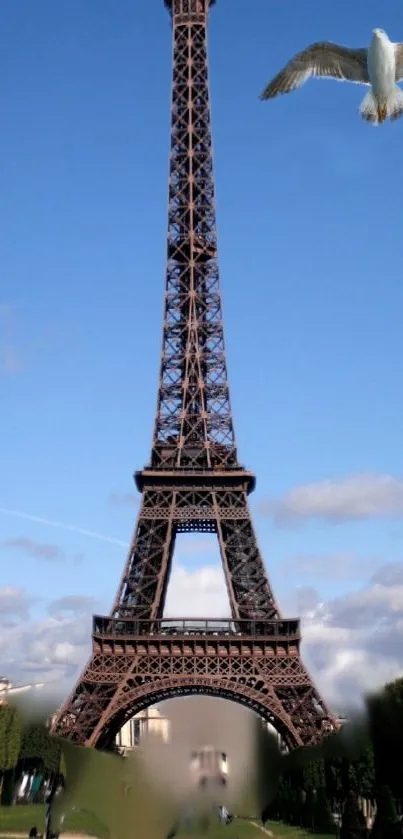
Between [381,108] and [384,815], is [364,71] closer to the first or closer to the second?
[381,108]

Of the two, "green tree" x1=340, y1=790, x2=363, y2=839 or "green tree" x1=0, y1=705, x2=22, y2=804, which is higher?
"green tree" x1=0, y1=705, x2=22, y2=804

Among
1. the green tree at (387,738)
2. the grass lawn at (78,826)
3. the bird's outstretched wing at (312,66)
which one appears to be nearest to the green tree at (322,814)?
the grass lawn at (78,826)

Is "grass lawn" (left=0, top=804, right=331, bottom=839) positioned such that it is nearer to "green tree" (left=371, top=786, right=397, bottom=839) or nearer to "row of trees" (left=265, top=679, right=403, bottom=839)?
"row of trees" (left=265, top=679, right=403, bottom=839)

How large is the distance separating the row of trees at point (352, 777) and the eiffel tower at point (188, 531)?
2.59 m

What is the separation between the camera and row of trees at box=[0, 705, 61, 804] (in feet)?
189

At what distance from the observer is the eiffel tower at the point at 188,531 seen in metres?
58.9

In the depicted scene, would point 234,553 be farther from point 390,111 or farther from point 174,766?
point 390,111

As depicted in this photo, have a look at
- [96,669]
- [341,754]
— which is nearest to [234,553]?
[96,669]

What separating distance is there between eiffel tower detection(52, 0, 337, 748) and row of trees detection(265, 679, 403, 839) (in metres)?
2.59

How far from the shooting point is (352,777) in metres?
55.7

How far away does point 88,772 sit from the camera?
24.7 m

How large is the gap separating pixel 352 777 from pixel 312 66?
160 ft

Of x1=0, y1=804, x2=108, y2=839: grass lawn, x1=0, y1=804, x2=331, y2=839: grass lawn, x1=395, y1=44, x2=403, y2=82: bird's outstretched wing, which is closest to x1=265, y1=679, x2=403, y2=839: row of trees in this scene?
x1=0, y1=804, x2=331, y2=839: grass lawn

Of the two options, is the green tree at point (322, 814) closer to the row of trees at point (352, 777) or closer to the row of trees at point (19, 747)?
the row of trees at point (352, 777)
